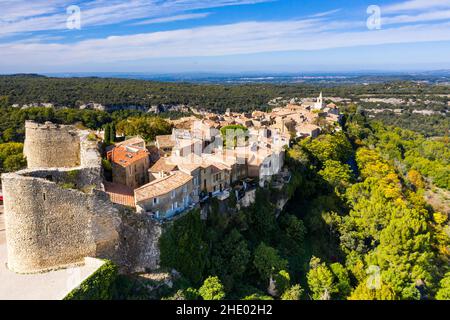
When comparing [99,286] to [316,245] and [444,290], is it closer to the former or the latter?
[316,245]

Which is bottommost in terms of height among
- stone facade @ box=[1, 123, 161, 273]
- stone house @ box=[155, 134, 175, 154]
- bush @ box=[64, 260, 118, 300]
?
bush @ box=[64, 260, 118, 300]

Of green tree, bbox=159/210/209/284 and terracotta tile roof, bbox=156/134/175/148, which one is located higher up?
terracotta tile roof, bbox=156/134/175/148

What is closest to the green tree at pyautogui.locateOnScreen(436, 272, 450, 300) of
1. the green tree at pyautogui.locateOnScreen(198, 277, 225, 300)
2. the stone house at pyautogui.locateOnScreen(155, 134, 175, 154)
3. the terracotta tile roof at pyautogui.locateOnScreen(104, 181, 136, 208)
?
the green tree at pyautogui.locateOnScreen(198, 277, 225, 300)

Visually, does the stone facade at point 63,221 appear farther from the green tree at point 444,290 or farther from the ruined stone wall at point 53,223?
the green tree at point 444,290

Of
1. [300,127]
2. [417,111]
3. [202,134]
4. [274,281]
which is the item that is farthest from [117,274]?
[417,111]

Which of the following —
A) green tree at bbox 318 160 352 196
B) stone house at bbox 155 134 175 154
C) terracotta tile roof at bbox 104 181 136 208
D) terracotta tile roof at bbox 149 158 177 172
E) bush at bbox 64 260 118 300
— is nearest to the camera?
bush at bbox 64 260 118 300

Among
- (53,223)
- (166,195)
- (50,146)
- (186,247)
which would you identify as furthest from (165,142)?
(53,223)

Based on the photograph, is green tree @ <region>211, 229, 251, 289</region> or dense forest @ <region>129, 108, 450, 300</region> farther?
green tree @ <region>211, 229, 251, 289</region>

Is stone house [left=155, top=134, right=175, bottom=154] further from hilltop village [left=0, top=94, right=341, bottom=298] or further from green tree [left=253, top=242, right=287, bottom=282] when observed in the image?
green tree [left=253, top=242, right=287, bottom=282]
